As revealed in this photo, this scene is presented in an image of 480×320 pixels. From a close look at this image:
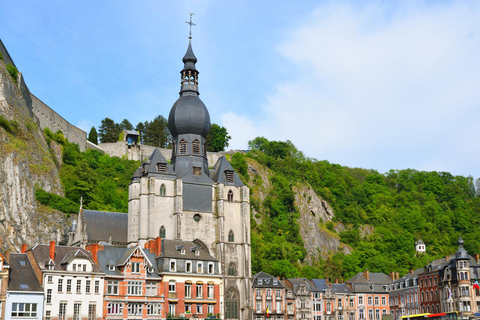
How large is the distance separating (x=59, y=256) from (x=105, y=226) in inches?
542

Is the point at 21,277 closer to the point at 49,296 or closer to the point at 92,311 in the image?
the point at 49,296

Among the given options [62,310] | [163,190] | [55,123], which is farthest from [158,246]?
[55,123]

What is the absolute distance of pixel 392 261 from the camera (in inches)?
2936

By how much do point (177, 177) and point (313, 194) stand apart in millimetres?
38376

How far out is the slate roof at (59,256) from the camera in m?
37.9

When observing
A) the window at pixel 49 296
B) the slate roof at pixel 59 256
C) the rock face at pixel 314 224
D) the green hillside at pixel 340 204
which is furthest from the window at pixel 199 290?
the rock face at pixel 314 224

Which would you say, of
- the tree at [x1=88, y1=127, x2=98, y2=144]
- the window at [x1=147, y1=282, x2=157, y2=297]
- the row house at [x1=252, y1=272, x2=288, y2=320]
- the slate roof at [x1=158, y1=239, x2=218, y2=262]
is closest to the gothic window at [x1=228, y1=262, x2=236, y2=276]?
the slate roof at [x1=158, y1=239, x2=218, y2=262]

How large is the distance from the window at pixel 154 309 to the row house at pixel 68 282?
3334 mm

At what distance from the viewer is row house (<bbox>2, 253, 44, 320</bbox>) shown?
1395 inches

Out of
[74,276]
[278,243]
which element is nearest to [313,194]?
[278,243]

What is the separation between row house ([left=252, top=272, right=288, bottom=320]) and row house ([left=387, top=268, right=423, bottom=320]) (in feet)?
41.6

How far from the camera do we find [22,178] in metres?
52.8

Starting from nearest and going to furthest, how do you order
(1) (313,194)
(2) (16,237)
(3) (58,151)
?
(2) (16,237) < (3) (58,151) < (1) (313,194)

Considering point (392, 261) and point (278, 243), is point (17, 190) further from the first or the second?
point (392, 261)
